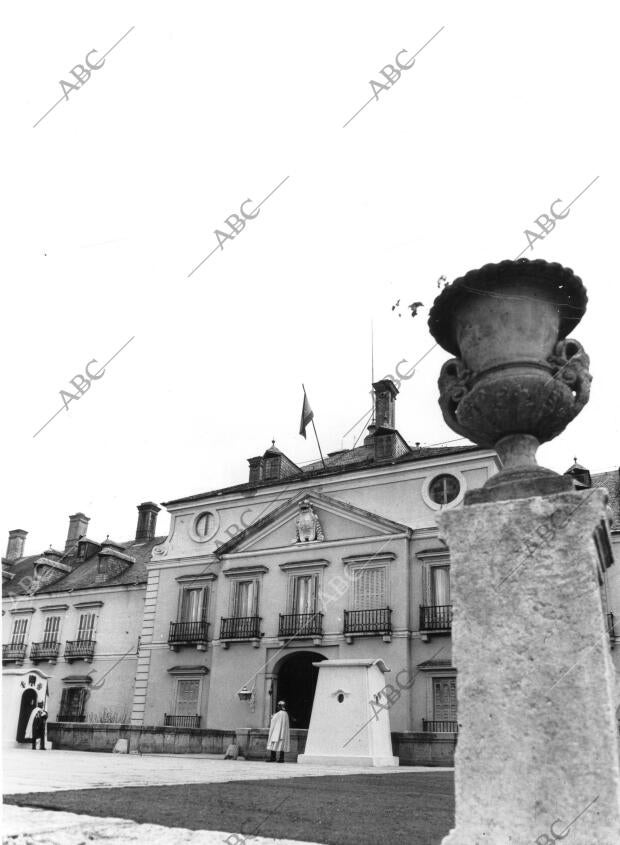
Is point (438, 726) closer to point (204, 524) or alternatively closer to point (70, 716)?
point (204, 524)

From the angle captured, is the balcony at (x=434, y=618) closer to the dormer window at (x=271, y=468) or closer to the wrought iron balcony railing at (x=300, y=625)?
the wrought iron balcony railing at (x=300, y=625)

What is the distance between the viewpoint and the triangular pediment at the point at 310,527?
81.7ft

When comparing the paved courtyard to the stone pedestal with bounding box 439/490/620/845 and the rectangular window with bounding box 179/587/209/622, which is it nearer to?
the stone pedestal with bounding box 439/490/620/845

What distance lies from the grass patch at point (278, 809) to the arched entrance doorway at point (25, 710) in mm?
20127

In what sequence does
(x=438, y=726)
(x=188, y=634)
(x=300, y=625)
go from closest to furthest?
(x=438, y=726), (x=300, y=625), (x=188, y=634)

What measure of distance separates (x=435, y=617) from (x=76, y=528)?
28881mm

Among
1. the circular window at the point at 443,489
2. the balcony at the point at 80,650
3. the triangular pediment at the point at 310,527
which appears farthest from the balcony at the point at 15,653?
the circular window at the point at 443,489

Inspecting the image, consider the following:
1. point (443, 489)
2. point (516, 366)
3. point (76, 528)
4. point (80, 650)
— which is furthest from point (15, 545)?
point (516, 366)

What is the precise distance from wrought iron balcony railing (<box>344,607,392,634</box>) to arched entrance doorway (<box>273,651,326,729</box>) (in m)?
2.77

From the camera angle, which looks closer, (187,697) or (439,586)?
(439,586)

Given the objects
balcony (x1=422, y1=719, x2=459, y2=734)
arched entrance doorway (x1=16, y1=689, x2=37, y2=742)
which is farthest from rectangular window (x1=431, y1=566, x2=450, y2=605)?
arched entrance doorway (x1=16, y1=689, x2=37, y2=742)

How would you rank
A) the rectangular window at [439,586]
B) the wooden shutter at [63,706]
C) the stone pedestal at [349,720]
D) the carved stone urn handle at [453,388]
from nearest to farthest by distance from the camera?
the carved stone urn handle at [453,388] < the stone pedestal at [349,720] < the rectangular window at [439,586] < the wooden shutter at [63,706]

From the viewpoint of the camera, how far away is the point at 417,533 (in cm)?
2403

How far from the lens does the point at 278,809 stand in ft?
15.0
